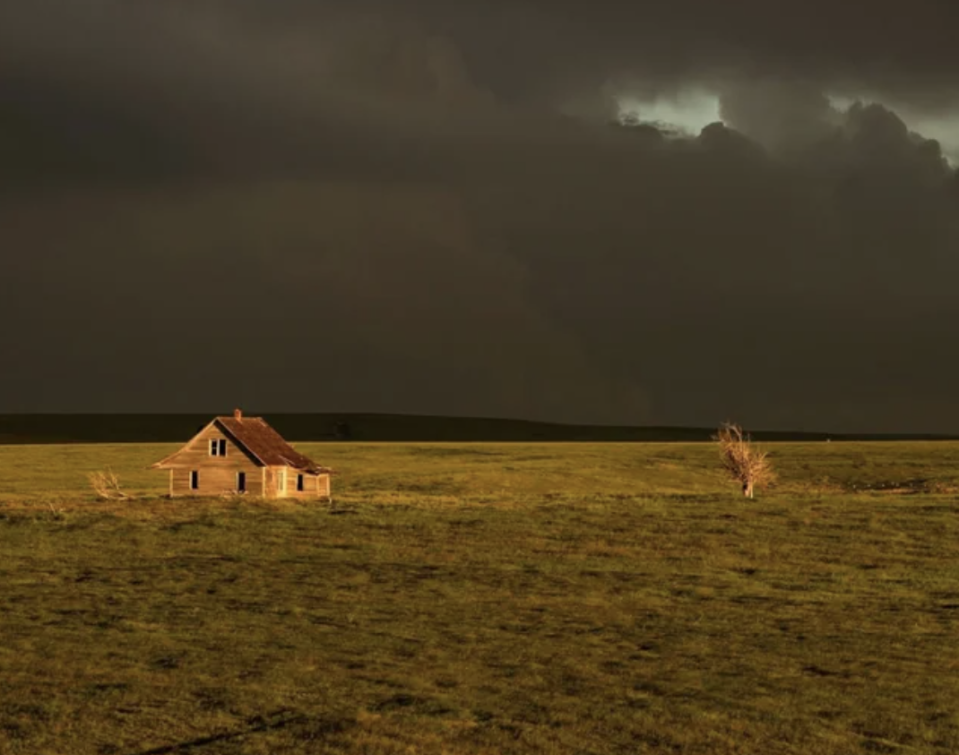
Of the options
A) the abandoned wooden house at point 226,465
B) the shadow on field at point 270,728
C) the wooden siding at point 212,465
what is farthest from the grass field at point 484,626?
the wooden siding at point 212,465

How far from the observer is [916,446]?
419ft

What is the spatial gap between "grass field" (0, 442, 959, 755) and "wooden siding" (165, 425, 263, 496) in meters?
10.4

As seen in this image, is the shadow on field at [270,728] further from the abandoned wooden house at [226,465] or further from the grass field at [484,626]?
the abandoned wooden house at [226,465]

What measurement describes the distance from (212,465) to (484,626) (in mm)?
52639

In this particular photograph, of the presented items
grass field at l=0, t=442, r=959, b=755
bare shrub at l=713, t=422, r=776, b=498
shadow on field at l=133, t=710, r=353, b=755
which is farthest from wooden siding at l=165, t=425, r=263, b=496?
shadow on field at l=133, t=710, r=353, b=755

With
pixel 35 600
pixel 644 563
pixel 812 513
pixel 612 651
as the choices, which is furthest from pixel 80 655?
pixel 812 513

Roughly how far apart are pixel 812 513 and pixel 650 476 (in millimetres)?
44038

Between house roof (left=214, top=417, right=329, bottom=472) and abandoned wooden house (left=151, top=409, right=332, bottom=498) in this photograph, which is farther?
house roof (left=214, top=417, right=329, bottom=472)

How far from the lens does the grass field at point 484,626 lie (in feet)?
71.3

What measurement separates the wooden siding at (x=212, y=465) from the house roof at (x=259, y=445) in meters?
0.39

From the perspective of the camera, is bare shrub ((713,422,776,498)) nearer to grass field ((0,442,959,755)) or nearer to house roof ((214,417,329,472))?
grass field ((0,442,959,755))

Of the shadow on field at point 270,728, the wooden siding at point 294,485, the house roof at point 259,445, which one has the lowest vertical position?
the shadow on field at point 270,728

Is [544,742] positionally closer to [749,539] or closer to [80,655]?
[80,655]

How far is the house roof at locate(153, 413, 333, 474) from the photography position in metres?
82.0
